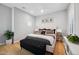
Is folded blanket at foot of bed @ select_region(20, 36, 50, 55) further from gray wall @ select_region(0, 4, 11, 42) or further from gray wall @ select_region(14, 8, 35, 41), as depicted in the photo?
gray wall @ select_region(0, 4, 11, 42)

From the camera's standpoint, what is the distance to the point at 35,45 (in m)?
2.05

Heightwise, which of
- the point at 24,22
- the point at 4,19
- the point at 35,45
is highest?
the point at 4,19

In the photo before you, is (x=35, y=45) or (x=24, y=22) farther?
(x=24, y=22)

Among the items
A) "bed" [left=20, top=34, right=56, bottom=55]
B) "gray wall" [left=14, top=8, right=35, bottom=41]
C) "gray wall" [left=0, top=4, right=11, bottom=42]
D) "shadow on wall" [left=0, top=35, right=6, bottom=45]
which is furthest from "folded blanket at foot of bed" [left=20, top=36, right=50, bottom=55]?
"gray wall" [left=0, top=4, right=11, bottom=42]

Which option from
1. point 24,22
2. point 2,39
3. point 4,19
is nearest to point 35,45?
point 24,22

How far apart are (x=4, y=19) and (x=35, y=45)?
1.91 metres

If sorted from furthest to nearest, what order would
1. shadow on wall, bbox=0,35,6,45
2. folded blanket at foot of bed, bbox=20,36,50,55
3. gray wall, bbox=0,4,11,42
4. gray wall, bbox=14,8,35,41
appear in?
shadow on wall, bbox=0,35,6,45, gray wall, bbox=0,4,11,42, gray wall, bbox=14,8,35,41, folded blanket at foot of bed, bbox=20,36,50,55

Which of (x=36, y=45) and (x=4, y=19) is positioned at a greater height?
(x=4, y=19)

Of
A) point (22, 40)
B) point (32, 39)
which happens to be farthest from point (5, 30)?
point (32, 39)

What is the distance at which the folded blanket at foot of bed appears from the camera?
1947 mm

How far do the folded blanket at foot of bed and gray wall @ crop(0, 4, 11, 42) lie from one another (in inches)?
47.1

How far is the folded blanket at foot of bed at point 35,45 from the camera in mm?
1947

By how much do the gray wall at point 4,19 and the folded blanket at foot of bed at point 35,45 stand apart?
1.20 meters

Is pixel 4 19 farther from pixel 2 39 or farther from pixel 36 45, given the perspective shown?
pixel 36 45
